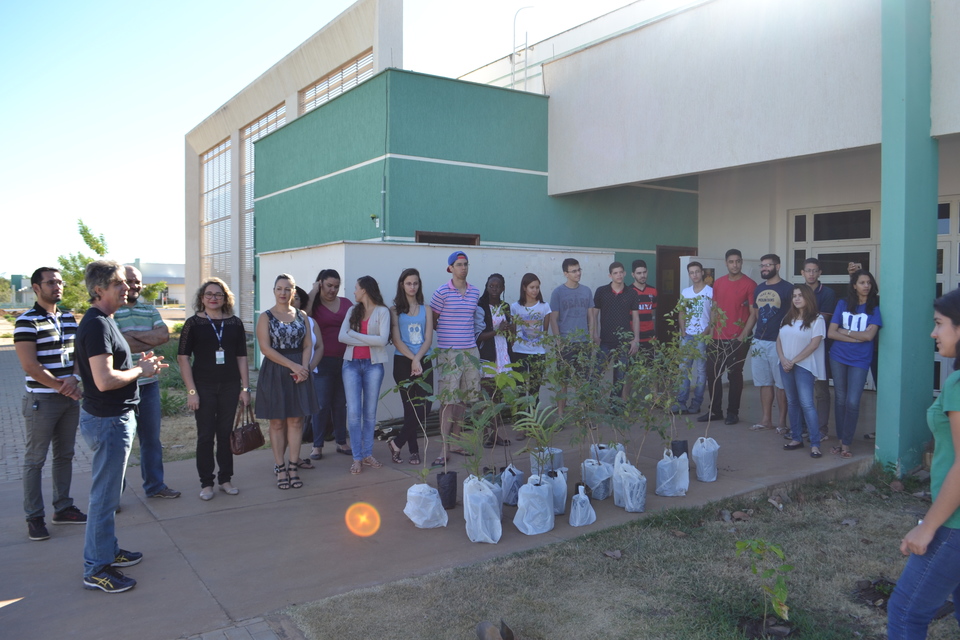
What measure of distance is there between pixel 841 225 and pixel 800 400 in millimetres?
4559

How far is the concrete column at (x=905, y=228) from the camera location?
5941 mm

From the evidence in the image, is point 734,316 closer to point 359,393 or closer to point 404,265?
point 404,265

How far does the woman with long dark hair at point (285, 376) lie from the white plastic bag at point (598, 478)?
7.60 ft

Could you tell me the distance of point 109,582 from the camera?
12.6ft

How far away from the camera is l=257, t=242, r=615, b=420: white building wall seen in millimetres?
7773

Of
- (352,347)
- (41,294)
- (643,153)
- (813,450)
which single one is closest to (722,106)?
(643,153)

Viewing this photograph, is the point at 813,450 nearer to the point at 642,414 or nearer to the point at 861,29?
the point at 642,414

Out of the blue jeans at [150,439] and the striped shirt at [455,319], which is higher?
the striped shirt at [455,319]

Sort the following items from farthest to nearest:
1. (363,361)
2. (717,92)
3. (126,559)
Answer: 1. (717,92)
2. (363,361)
3. (126,559)

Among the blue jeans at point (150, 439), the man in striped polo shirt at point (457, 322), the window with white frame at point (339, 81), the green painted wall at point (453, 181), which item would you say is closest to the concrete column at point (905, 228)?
the man in striped polo shirt at point (457, 322)

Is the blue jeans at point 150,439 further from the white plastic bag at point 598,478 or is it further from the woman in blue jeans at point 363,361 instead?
the white plastic bag at point 598,478

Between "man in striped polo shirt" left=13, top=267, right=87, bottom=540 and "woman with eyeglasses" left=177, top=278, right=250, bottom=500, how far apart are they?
823 millimetres

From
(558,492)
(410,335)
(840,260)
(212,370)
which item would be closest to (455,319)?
(410,335)

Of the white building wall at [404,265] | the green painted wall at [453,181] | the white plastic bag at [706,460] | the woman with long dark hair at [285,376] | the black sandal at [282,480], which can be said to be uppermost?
the green painted wall at [453,181]
